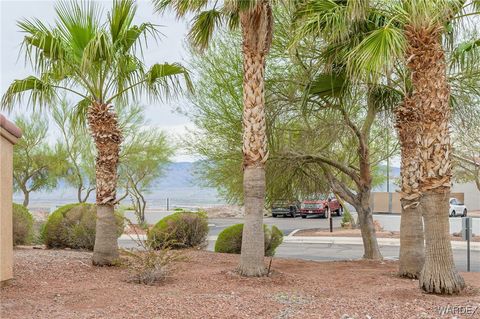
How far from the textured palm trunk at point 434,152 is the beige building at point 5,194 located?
20.1ft

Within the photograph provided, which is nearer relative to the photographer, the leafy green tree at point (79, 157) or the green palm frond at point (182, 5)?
the green palm frond at point (182, 5)

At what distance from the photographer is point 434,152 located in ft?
28.7

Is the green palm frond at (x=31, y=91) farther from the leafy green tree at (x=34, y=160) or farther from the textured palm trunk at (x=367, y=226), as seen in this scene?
the leafy green tree at (x=34, y=160)

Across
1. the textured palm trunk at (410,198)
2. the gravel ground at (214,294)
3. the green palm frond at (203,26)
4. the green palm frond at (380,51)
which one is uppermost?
the green palm frond at (203,26)

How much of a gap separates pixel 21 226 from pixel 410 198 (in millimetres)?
9979

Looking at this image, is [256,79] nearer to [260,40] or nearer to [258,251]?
[260,40]

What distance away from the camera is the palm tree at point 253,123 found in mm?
10242

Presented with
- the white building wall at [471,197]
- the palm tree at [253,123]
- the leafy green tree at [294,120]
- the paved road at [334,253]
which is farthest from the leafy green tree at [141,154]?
the white building wall at [471,197]

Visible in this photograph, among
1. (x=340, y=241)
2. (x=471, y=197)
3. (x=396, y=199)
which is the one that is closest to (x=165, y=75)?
(x=340, y=241)

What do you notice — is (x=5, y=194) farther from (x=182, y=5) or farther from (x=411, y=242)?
(x=411, y=242)

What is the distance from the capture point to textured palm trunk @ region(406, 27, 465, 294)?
8758mm

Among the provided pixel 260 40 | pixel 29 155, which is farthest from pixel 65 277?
pixel 29 155

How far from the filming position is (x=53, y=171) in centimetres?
3578

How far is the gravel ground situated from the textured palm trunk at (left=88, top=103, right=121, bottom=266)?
1.59ft
